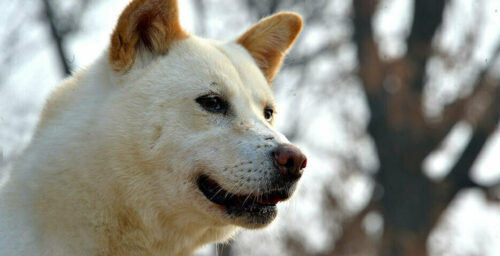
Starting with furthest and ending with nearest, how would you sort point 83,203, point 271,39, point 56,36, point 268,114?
point 56,36, point 271,39, point 268,114, point 83,203

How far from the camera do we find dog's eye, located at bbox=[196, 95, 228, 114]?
3.50m

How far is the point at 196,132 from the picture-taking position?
339 centimetres

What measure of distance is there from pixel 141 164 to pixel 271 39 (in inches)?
64.0

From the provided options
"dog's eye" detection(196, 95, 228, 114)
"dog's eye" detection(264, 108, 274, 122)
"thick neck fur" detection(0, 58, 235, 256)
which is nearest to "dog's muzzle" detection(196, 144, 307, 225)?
"thick neck fur" detection(0, 58, 235, 256)

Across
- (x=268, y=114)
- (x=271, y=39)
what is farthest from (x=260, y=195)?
(x=271, y=39)

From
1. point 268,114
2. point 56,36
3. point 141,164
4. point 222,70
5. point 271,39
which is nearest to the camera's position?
point 141,164

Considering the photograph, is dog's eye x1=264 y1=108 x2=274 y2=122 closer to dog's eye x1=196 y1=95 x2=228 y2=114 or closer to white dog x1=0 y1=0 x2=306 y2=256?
white dog x1=0 y1=0 x2=306 y2=256

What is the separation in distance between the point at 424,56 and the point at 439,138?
1651 millimetres

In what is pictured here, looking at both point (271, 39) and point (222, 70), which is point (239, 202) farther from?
point (271, 39)

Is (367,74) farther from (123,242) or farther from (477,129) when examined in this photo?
(123,242)

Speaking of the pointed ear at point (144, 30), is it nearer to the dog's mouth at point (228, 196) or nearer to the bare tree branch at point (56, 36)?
the dog's mouth at point (228, 196)

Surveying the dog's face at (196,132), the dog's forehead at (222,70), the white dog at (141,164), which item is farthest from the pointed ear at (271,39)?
the white dog at (141,164)

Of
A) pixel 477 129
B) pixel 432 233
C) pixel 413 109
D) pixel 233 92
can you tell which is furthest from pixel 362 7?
pixel 233 92

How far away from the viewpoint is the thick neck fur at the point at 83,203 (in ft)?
10.3
